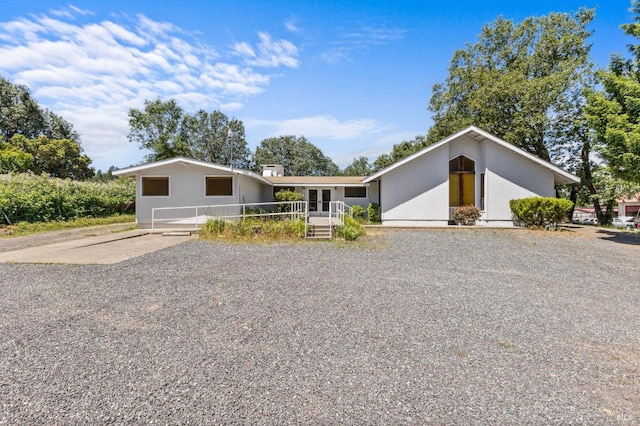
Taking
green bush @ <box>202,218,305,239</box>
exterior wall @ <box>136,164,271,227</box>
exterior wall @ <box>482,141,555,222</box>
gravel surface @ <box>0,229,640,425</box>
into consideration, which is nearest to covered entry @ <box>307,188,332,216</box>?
exterior wall @ <box>136,164,271,227</box>

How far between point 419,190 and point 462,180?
2.40m

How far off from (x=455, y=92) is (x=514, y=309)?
73.7 ft

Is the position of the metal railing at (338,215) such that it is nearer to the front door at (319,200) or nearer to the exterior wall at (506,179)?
the front door at (319,200)

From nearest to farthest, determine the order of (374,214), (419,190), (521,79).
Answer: (419,190), (374,214), (521,79)

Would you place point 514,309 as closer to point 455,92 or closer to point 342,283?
point 342,283

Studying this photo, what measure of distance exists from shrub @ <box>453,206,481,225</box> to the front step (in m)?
7.03

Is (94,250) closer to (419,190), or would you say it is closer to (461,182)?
(419,190)

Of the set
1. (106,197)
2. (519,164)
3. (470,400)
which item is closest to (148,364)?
(470,400)

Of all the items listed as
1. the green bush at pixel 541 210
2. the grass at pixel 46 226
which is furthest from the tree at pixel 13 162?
the green bush at pixel 541 210

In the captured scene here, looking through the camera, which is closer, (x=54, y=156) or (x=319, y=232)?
(x=319, y=232)

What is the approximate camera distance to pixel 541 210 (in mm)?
13297

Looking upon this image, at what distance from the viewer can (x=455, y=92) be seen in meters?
23.1

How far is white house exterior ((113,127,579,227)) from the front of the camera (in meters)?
13.8

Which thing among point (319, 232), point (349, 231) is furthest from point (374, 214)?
point (349, 231)
